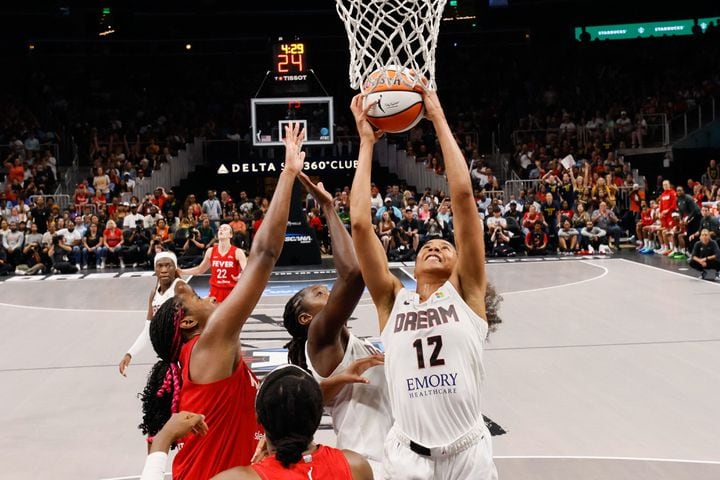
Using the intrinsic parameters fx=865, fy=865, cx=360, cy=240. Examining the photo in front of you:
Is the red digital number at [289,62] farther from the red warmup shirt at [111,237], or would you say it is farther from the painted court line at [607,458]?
the painted court line at [607,458]

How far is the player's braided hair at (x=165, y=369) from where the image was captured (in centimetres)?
389

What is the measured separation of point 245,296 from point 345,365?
0.73m

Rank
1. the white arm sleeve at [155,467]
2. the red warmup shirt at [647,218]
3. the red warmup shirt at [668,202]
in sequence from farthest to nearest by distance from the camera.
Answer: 1. the red warmup shirt at [647,218]
2. the red warmup shirt at [668,202]
3. the white arm sleeve at [155,467]

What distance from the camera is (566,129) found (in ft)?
85.7

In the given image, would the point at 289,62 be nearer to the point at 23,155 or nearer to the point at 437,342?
the point at 23,155

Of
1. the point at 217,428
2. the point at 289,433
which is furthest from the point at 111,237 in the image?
the point at 289,433

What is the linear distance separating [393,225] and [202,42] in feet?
50.8

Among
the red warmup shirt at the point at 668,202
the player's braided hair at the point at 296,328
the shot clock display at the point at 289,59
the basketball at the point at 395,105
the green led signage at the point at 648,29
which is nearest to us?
the basketball at the point at 395,105

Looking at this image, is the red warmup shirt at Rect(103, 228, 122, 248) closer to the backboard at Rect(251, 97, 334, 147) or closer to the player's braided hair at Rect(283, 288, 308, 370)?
the backboard at Rect(251, 97, 334, 147)

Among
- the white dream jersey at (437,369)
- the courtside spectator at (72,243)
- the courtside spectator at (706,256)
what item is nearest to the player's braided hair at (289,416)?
the white dream jersey at (437,369)

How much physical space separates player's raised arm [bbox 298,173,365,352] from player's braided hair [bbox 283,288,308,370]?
15 centimetres

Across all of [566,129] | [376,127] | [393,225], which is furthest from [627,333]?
[566,129]

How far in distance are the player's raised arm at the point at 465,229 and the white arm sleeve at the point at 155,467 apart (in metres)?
1.33

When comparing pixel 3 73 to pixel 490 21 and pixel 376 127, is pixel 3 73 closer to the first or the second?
pixel 490 21
